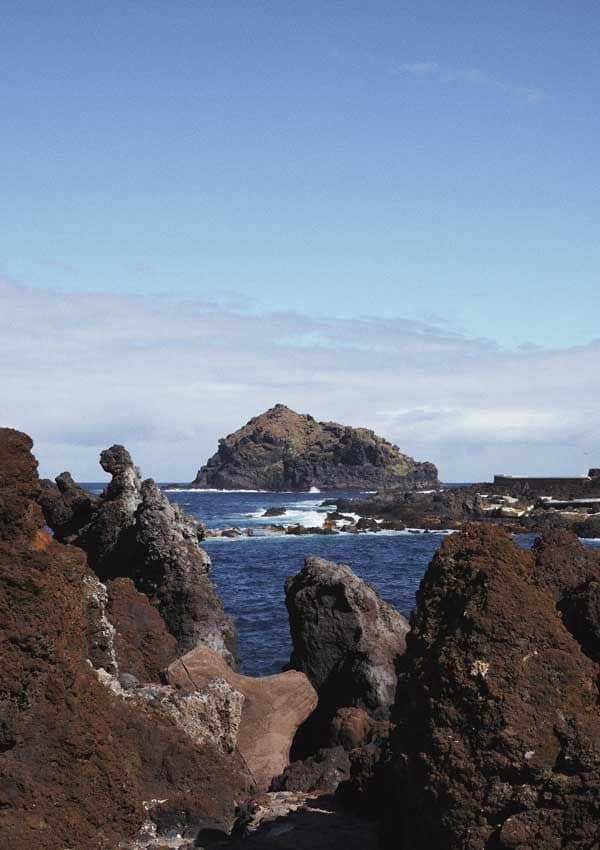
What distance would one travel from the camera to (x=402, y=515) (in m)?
86.6

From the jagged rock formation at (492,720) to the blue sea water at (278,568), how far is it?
15.3 m

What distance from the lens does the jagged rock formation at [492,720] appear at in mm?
6637

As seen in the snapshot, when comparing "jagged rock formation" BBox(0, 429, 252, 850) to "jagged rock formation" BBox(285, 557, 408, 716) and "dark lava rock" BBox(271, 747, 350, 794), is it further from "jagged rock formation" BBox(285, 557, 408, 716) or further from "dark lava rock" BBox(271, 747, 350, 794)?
"jagged rock formation" BBox(285, 557, 408, 716)

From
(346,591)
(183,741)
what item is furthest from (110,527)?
(183,741)

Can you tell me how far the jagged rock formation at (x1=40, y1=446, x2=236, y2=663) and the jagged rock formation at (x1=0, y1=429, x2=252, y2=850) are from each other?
949 cm

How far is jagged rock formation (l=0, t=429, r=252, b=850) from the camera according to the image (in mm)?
7777

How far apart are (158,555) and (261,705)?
6567 mm

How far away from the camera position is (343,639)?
1648 centimetres

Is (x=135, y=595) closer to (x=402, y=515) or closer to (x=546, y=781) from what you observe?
(x=546, y=781)

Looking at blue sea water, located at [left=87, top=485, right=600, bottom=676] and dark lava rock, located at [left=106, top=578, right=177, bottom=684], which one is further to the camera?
blue sea water, located at [left=87, top=485, right=600, bottom=676]

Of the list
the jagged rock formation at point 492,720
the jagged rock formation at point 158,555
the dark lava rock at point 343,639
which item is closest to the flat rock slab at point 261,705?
the dark lava rock at point 343,639

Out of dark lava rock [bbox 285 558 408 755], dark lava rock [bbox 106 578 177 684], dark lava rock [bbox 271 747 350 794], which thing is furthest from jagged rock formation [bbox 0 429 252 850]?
dark lava rock [bbox 285 558 408 755]

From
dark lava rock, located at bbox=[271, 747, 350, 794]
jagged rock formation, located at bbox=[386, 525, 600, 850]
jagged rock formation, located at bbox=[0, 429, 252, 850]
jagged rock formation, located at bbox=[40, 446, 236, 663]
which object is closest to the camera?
jagged rock formation, located at bbox=[386, 525, 600, 850]

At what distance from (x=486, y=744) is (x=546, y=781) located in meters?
0.44
